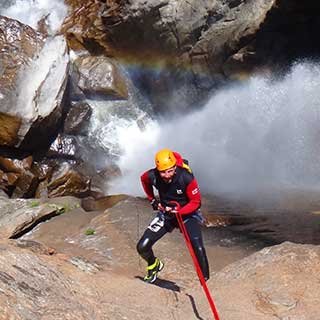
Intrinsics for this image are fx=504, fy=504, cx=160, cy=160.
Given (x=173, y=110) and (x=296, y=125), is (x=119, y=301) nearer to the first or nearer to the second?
(x=296, y=125)

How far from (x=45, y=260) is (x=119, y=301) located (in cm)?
103

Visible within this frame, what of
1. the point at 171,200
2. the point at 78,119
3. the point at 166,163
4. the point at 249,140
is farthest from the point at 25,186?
the point at 166,163

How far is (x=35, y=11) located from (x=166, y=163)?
16.5 meters

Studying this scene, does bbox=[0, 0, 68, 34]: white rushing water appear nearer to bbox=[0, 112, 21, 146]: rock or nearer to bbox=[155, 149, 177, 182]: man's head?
bbox=[0, 112, 21, 146]: rock

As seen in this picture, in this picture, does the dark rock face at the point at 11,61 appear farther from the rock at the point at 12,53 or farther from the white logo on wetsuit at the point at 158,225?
the white logo on wetsuit at the point at 158,225

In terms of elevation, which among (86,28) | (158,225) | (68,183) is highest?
(86,28)

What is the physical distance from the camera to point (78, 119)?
16.5 meters

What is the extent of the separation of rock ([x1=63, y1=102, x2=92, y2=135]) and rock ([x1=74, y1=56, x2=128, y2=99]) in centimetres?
77

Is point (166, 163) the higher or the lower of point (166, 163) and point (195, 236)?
the higher

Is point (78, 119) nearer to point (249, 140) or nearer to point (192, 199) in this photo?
point (249, 140)

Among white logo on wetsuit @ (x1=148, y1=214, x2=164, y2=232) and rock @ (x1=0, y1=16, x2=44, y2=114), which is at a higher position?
rock @ (x1=0, y1=16, x2=44, y2=114)

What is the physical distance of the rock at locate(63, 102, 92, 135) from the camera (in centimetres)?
1616

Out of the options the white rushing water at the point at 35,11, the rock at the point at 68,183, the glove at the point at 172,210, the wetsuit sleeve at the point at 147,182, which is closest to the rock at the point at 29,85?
the rock at the point at 68,183

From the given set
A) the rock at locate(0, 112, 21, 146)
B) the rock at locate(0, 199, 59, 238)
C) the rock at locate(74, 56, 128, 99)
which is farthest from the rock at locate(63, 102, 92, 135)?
the rock at locate(0, 199, 59, 238)
